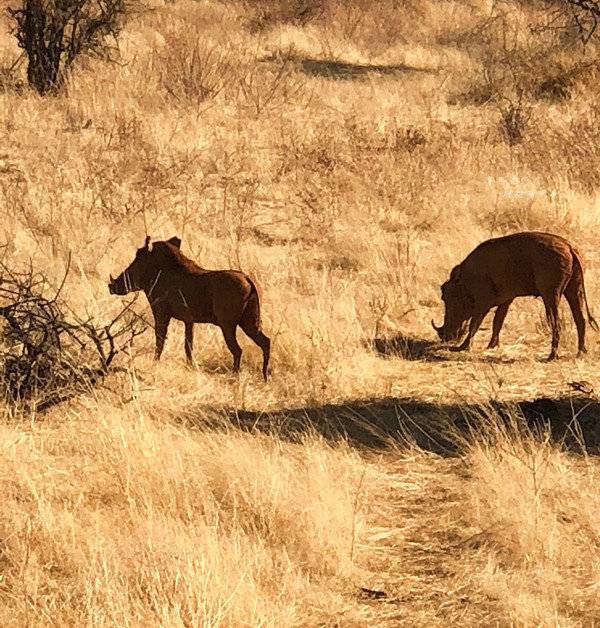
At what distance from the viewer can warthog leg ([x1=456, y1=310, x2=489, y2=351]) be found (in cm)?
710

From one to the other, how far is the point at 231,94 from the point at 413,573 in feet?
35.0

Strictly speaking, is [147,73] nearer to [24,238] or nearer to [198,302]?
[24,238]

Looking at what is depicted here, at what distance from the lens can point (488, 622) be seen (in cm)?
397

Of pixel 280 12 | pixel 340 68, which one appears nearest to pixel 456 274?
pixel 340 68

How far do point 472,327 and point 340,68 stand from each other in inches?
483

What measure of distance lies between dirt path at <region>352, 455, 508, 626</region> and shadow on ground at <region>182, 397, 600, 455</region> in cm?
25

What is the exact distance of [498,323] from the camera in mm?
7270

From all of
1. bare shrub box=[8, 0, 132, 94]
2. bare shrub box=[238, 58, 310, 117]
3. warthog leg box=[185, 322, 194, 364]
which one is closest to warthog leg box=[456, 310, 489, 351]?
warthog leg box=[185, 322, 194, 364]

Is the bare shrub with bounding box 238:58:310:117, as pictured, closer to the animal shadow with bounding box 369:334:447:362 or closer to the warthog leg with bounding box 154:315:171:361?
the animal shadow with bounding box 369:334:447:362

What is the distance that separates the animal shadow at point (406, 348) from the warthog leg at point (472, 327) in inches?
6.5

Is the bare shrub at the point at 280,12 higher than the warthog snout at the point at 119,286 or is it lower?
higher

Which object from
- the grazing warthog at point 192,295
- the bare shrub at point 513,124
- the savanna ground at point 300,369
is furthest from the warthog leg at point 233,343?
the bare shrub at point 513,124

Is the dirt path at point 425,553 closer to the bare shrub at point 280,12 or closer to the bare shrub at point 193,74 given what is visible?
the bare shrub at point 193,74

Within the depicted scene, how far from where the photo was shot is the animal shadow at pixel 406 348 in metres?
7.12
